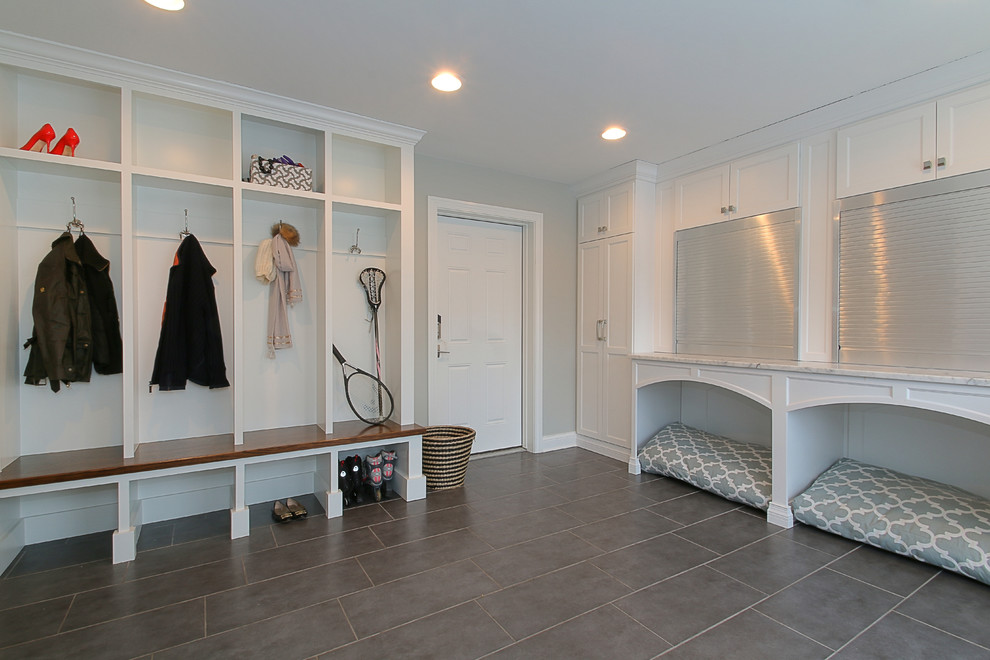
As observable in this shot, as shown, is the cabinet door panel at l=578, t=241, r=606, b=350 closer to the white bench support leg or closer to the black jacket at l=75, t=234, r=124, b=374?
the white bench support leg

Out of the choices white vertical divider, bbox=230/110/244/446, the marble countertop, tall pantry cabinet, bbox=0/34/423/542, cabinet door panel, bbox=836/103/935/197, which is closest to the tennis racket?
tall pantry cabinet, bbox=0/34/423/542

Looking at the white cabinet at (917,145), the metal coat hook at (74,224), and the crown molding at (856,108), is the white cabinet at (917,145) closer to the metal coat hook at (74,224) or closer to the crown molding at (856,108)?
the crown molding at (856,108)

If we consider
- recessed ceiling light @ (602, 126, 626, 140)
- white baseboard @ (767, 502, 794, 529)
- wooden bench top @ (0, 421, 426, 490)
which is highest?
recessed ceiling light @ (602, 126, 626, 140)

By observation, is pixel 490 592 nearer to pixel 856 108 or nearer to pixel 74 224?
pixel 74 224

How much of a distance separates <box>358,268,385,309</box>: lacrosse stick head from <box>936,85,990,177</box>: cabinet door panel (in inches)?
134

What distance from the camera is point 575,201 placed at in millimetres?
4695

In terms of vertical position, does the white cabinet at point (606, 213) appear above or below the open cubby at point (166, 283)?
above

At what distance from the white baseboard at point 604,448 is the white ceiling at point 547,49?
257cm

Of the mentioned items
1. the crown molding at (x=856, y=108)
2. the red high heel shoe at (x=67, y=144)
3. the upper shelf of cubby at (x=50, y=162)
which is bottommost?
the upper shelf of cubby at (x=50, y=162)

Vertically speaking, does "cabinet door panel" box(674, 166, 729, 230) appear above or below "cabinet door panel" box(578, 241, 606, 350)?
above

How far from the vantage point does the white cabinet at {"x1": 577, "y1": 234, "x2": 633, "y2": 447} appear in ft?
13.6

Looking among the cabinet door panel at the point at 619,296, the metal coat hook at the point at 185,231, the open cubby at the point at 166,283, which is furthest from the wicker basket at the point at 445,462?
the metal coat hook at the point at 185,231

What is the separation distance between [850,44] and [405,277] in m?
2.74

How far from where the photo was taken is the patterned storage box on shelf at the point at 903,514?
2.28 m
